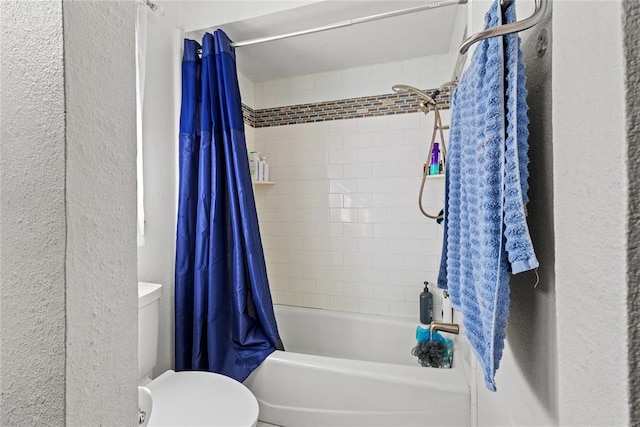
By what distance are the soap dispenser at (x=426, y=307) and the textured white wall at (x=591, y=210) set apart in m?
1.90

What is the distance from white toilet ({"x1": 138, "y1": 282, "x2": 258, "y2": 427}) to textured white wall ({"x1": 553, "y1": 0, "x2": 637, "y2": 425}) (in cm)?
116

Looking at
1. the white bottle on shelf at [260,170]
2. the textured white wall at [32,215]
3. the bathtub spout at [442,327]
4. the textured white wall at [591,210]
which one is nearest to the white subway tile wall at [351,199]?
the white bottle on shelf at [260,170]

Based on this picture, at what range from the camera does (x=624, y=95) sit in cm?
25

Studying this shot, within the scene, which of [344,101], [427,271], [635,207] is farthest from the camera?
[344,101]

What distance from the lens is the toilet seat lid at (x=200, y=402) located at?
1.19m

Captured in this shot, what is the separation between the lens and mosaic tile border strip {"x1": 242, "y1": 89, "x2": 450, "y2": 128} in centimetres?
232

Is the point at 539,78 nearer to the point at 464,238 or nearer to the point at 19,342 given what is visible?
the point at 464,238

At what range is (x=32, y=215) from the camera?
469 mm

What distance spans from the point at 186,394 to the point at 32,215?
119 centimetres

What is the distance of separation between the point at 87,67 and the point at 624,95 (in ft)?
2.07

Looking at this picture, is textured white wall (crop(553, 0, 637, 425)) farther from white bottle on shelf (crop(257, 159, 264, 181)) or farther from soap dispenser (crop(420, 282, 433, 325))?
white bottle on shelf (crop(257, 159, 264, 181))

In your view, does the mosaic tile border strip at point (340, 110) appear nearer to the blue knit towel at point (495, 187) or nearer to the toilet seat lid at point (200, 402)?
the blue knit towel at point (495, 187)

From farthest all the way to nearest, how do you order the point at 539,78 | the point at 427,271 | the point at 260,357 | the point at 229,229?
the point at 427,271
the point at 229,229
the point at 260,357
the point at 539,78

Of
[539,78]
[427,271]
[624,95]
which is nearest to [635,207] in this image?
[624,95]
